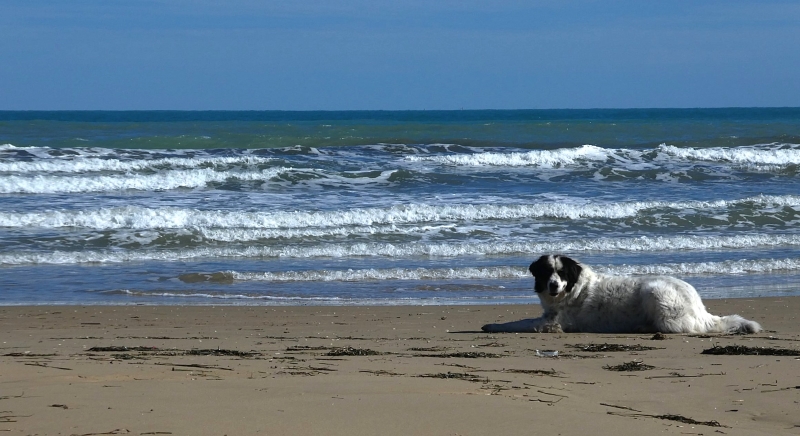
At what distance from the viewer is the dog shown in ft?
26.0

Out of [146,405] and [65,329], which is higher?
[146,405]

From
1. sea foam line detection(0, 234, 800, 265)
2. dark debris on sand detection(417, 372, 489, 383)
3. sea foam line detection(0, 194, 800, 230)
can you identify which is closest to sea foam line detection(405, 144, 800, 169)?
sea foam line detection(0, 194, 800, 230)

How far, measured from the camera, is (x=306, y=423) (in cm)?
408

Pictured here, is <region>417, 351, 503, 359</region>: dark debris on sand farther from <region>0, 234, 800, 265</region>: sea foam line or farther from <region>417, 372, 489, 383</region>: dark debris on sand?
<region>0, 234, 800, 265</region>: sea foam line

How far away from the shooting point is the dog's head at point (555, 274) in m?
8.18

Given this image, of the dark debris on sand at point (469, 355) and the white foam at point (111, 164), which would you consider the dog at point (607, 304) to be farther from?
the white foam at point (111, 164)

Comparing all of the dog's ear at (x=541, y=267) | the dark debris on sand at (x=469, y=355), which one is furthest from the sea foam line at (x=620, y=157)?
the dark debris on sand at (x=469, y=355)

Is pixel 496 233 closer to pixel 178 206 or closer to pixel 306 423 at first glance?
pixel 178 206

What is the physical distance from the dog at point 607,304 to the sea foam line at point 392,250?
5.63m

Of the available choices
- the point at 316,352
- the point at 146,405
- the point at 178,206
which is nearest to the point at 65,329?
the point at 316,352

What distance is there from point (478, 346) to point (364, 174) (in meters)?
16.0

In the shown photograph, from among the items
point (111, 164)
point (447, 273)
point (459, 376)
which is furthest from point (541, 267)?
point (111, 164)

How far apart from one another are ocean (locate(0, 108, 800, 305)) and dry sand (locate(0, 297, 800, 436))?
2.98m

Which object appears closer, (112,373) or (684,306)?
(112,373)
